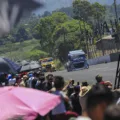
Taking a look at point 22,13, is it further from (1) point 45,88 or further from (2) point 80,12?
(2) point 80,12

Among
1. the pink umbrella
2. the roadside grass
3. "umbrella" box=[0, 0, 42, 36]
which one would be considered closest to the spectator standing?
the pink umbrella

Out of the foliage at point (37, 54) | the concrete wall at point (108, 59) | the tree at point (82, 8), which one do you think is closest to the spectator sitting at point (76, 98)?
the concrete wall at point (108, 59)

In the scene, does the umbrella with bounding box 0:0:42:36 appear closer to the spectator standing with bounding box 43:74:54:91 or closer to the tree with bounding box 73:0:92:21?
the spectator standing with bounding box 43:74:54:91

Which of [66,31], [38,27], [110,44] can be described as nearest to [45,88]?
[110,44]

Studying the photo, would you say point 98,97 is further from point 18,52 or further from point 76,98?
point 18,52

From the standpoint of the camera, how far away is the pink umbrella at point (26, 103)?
187 inches

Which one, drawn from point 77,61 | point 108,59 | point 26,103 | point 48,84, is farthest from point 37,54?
point 26,103

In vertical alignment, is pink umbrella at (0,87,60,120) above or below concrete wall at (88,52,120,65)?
above

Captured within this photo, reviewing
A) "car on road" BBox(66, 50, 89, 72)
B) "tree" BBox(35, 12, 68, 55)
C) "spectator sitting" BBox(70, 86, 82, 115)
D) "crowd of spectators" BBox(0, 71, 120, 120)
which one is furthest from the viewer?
"tree" BBox(35, 12, 68, 55)

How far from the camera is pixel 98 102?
330cm

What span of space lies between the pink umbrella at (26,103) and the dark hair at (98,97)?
1278 mm

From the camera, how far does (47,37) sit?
419 feet

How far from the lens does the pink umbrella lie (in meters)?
4.76

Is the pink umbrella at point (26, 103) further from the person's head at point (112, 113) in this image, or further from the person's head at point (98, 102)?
the person's head at point (112, 113)
